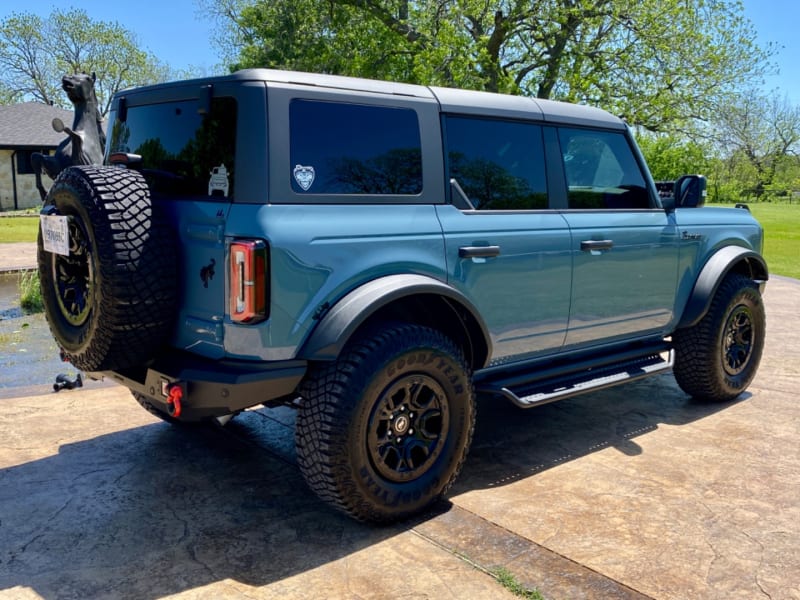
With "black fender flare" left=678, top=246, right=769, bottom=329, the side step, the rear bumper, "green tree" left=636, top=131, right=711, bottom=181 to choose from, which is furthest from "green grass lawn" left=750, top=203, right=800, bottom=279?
the rear bumper

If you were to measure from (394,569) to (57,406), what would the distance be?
3.21m

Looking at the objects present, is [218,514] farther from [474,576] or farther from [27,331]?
[27,331]

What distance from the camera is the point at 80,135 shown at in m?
8.21

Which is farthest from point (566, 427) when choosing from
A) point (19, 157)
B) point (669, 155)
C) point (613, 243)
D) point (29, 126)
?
point (29, 126)

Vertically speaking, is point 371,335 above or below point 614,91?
below

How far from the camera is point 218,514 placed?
11.8ft

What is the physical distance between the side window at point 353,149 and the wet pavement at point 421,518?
162 cm

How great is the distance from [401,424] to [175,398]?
1055mm

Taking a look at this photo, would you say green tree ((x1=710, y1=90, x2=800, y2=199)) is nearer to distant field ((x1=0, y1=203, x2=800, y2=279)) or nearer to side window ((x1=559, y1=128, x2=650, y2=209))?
distant field ((x1=0, y1=203, x2=800, y2=279))

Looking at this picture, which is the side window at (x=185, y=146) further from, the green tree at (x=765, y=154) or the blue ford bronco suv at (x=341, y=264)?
the green tree at (x=765, y=154)

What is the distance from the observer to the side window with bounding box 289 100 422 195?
10.6ft

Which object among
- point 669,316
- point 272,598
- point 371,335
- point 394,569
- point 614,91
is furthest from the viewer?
point 614,91

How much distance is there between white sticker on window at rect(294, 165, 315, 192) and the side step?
1.53m

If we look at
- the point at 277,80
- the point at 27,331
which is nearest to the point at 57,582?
the point at 277,80
